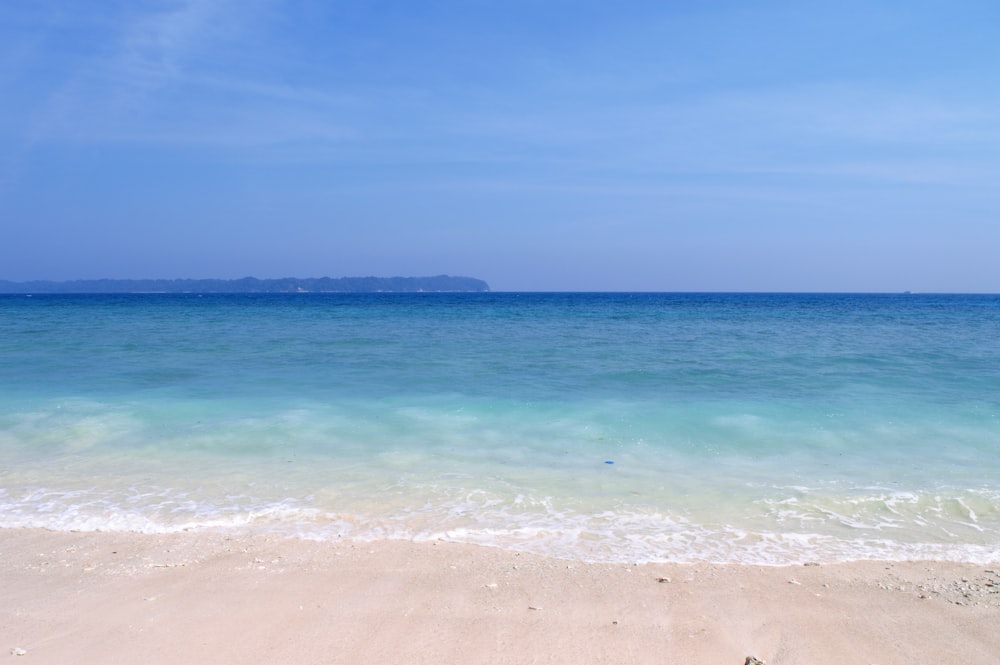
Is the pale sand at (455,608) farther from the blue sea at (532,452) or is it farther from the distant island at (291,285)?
the distant island at (291,285)

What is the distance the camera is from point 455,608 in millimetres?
3879

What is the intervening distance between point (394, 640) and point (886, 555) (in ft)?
11.7

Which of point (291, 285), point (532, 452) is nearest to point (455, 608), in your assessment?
point (532, 452)

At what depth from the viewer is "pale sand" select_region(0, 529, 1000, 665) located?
3434 mm

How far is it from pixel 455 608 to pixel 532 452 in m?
3.69

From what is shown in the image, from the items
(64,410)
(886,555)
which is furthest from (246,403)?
(886,555)

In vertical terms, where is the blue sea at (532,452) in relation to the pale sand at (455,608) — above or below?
above

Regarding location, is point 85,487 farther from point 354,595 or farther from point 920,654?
point 920,654

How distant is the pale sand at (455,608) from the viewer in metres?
3.43

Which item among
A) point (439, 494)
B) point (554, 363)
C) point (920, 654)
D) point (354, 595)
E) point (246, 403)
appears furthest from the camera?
point (554, 363)

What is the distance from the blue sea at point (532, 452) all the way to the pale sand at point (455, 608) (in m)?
0.40

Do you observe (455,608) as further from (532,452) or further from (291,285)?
(291,285)

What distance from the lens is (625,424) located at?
8.88 m

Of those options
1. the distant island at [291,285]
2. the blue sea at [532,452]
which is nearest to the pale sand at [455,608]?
the blue sea at [532,452]
